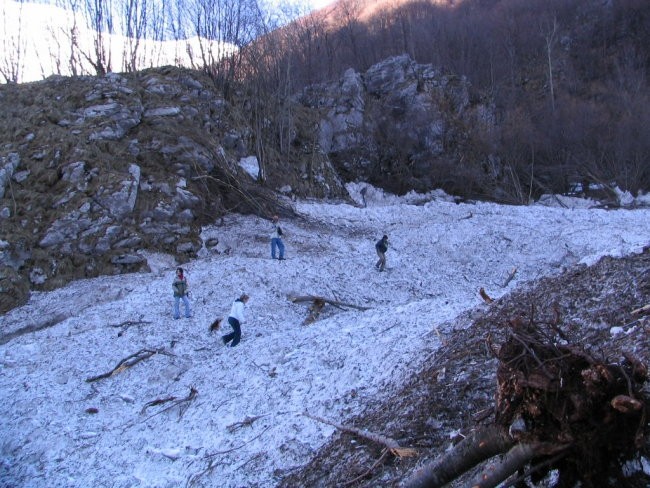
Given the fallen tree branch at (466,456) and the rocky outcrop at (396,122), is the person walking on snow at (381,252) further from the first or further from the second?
the rocky outcrop at (396,122)

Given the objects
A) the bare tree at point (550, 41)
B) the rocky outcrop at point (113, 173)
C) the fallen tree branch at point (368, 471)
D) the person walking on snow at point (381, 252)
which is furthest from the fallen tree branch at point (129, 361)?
the bare tree at point (550, 41)

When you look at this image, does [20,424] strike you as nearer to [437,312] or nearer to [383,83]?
[437,312]

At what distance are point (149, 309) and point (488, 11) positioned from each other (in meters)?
54.9

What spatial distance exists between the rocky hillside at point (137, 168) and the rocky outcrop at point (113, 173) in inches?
1.8

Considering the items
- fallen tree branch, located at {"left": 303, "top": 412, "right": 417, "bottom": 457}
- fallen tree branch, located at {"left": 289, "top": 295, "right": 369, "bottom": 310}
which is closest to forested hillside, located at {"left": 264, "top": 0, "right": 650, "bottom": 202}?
fallen tree branch, located at {"left": 289, "top": 295, "right": 369, "bottom": 310}

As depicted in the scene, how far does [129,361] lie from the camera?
35.0 feet

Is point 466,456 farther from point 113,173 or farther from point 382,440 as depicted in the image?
point 113,173

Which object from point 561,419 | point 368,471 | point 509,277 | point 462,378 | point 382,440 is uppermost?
point 561,419

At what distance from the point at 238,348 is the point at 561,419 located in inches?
312

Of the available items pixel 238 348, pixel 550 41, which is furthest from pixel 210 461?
pixel 550 41

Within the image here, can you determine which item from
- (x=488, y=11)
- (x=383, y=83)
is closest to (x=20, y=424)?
(x=383, y=83)

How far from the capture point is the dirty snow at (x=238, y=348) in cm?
723

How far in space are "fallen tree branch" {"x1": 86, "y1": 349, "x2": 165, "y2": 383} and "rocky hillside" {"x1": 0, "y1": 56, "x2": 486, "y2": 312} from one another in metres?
7.02

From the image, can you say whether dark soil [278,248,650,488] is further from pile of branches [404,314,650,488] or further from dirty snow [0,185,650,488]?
A: dirty snow [0,185,650,488]
